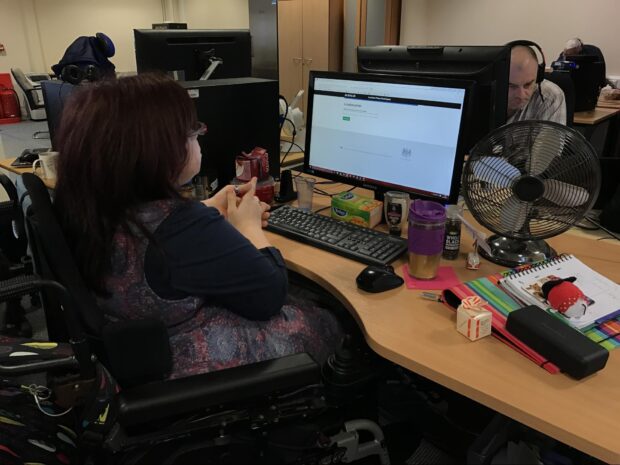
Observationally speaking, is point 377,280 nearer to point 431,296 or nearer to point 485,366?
point 431,296

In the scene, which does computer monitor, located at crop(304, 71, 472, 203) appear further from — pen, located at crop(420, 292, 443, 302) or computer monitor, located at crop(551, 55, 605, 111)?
computer monitor, located at crop(551, 55, 605, 111)

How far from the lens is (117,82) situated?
3.27ft

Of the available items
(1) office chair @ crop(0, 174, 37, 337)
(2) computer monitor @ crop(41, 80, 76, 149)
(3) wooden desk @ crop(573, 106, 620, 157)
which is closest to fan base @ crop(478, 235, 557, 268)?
(2) computer monitor @ crop(41, 80, 76, 149)

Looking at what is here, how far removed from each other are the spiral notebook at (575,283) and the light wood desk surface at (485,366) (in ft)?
0.29

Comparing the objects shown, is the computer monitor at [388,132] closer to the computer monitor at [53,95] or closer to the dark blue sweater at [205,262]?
the dark blue sweater at [205,262]

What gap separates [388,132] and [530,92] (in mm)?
1105

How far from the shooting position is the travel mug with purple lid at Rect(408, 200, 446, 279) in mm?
1188

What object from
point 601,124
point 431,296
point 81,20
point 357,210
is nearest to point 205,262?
point 431,296

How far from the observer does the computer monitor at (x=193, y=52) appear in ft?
6.86

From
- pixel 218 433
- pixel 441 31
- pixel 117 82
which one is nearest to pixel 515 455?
pixel 218 433

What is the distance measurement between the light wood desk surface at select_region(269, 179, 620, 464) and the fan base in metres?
0.03

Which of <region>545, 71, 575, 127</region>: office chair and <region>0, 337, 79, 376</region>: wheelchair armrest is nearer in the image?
<region>0, 337, 79, 376</region>: wheelchair armrest

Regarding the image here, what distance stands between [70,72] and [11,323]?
115 cm

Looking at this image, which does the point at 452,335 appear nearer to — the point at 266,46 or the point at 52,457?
the point at 52,457
